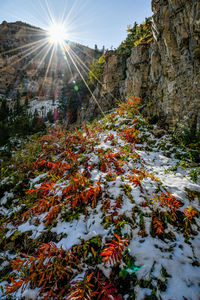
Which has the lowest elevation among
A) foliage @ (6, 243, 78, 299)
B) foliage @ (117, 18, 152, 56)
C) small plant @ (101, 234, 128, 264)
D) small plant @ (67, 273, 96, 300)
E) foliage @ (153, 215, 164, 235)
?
foliage @ (6, 243, 78, 299)

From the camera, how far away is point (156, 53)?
23.7 ft

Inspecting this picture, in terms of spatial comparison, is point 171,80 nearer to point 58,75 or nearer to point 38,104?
point 38,104

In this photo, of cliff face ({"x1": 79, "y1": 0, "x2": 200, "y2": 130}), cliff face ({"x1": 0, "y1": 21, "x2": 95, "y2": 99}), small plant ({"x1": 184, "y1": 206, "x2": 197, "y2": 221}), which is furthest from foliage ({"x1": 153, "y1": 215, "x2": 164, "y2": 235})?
cliff face ({"x1": 0, "y1": 21, "x2": 95, "y2": 99})

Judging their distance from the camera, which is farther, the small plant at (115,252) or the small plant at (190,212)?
the small plant at (190,212)

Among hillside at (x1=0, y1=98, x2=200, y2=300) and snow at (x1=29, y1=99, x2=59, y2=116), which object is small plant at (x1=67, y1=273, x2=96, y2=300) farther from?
snow at (x1=29, y1=99, x2=59, y2=116)

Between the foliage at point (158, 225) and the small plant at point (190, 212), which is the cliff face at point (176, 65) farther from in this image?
the foliage at point (158, 225)

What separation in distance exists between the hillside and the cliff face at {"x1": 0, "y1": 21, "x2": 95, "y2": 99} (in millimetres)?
54293

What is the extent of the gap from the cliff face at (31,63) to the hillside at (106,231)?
5429cm

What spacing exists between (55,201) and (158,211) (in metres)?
2.26

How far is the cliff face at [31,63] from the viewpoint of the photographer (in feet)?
177

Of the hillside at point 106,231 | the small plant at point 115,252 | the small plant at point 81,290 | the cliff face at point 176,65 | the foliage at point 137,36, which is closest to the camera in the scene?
the small plant at point 81,290

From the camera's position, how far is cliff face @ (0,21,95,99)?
54094 mm

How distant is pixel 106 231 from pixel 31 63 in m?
80.6

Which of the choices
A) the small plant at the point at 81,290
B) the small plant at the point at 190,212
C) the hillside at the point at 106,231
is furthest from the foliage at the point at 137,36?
the small plant at the point at 81,290
